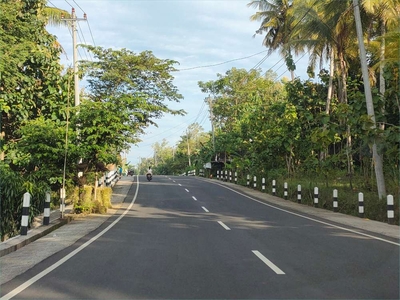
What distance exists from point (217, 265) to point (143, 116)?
11.1 metres

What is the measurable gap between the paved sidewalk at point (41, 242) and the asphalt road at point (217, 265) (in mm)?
313

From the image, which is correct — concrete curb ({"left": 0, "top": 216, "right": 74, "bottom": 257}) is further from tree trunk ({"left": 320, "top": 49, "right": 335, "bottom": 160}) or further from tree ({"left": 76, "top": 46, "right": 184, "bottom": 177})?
tree trunk ({"left": 320, "top": 49, "right": 335, "bottom": 160})

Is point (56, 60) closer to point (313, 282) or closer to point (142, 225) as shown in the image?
point (142, 225)

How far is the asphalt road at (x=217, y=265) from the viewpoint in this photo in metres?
5.84

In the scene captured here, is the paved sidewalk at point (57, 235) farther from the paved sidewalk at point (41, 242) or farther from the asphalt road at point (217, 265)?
the asphalt road at point (217, 265)

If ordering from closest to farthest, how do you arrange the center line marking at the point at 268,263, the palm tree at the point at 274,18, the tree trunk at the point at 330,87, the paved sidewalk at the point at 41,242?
the center line marking at the point at 268,263 → the paved sidewalk at the point at 41,242 → the tree trunk at the point at 330,87 → the palm tree at the point at 274,18

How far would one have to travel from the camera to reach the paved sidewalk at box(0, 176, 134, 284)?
7613mm

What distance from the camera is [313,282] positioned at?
6.25 meters

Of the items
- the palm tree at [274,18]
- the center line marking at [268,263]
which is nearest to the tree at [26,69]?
the center line marking at [268,263]

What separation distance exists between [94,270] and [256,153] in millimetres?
23551

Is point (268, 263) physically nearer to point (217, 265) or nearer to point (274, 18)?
point (217, 265)

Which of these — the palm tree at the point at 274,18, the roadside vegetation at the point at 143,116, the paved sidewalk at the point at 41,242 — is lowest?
the paved sidewalk at the point at 41,242

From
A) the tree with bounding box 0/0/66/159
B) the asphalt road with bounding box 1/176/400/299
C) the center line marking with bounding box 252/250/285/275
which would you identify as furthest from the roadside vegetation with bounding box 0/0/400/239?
the center line marking with bounding box 252/250/285/275

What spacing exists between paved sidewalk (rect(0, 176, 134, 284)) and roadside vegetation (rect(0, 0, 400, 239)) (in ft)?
3.55
